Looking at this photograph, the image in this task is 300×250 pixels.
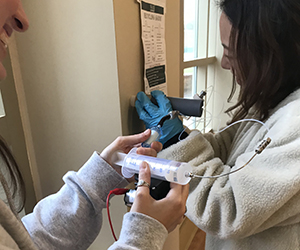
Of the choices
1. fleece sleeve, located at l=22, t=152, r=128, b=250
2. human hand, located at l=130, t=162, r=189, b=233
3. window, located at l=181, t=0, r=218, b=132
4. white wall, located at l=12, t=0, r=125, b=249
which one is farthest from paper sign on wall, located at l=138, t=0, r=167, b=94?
window, located at l=181, t=0, r=218, b=132

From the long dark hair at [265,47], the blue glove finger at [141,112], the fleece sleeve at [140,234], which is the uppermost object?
the long dark hair at [265,47]

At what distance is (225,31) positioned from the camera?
2.35ft

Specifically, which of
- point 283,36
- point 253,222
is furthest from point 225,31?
point 253,222

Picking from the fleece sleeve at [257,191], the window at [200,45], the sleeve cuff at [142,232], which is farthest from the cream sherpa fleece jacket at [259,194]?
the window at [200,45]

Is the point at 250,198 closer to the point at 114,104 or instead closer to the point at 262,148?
the point at 262,148

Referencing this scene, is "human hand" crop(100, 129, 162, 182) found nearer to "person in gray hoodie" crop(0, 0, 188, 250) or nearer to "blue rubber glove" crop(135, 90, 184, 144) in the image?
"person in gray hoodie" crop(0, 0, 188, 250)

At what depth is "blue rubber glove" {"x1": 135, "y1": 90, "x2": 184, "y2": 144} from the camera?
3.02 ft

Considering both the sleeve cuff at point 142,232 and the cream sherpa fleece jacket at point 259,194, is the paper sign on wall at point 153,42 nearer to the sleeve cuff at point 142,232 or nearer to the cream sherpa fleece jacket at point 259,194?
the cream sherpa fleece jacket at point 259,194

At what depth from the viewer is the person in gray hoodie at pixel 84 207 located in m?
0.47

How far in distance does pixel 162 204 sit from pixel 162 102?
51 cm

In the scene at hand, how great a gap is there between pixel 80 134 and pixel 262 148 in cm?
72

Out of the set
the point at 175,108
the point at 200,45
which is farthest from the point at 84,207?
the point at 200,45

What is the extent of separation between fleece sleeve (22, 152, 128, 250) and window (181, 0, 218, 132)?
3.82ft

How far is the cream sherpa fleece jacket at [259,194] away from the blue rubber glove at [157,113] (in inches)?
10.1
